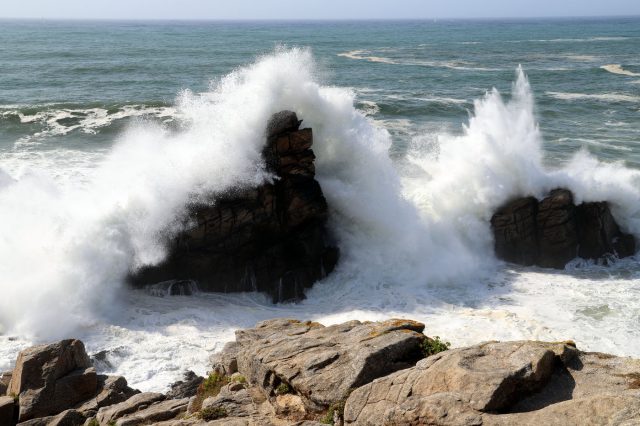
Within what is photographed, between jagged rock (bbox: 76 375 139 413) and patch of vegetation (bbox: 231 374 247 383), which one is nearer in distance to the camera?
patch of vegetation (bbox: 231 374 247 383)

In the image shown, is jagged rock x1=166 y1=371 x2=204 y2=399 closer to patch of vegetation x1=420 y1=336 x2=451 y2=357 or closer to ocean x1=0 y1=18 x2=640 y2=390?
ocean x1=0 y1=18 x2=640 y2=390

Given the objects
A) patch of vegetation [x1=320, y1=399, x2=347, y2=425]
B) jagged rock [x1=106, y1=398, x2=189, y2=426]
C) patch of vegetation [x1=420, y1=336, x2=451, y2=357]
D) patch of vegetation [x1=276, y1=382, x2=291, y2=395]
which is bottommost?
jagged rock [x1=106, y1=398, x2=189, y2=426]

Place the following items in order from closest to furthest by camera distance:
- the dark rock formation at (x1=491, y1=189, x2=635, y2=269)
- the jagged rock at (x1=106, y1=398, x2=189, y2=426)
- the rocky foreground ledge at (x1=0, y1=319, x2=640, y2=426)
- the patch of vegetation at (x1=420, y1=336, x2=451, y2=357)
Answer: the rocky foreground ledge at (x1=0, y1=319, x2=640, y2=426), the patch of vegetation at (x1=420, y1=336, x2=451, y2=357), the jagged rock at (x1=106, y1=398, x2=189, y2=426), the dark rock formation at (x1=491, y1=189, x2=635, y2=269)

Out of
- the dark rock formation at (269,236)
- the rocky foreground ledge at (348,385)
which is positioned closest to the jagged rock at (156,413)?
the rocky foreground ledge at (348,385)

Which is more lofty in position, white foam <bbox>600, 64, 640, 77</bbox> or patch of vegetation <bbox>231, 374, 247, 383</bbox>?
white foam <bbox>600, 64, 640, 77</bbox>

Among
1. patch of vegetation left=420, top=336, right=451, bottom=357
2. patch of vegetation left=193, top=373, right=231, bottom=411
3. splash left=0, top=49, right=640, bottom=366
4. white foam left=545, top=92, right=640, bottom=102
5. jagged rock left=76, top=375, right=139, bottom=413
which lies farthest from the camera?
white foam left=545, top=92, right=640, bottom=102

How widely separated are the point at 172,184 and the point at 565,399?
13254 millimetres

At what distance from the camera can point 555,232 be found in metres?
20.5

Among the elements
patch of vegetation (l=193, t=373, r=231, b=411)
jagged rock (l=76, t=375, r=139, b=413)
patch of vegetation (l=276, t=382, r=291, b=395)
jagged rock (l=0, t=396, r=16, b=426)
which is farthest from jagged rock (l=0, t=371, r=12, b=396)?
patch of vegetation (l=276, t=382, r=291, b=395)

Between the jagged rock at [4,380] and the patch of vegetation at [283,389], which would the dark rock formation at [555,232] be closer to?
the patch of vegetation at [283,389]

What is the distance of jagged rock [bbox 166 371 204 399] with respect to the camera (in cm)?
1225

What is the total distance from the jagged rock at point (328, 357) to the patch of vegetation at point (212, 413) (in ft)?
2.65

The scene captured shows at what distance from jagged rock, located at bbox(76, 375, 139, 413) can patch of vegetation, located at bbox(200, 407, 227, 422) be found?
9.10 ft

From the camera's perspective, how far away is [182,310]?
16.7 m
